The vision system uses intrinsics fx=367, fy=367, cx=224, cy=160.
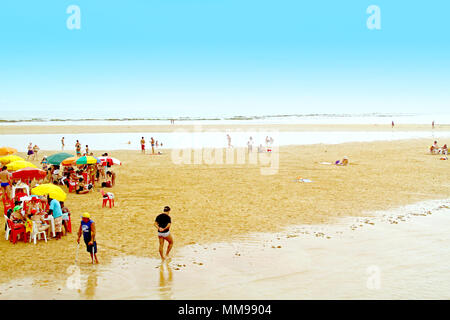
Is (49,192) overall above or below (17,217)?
above

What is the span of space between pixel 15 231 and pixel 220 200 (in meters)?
7.67

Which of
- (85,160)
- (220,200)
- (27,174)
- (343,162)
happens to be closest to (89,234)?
(220,200)

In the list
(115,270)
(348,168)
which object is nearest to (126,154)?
(348,168)

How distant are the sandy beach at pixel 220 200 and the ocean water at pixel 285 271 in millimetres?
672

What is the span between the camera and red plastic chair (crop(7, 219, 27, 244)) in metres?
10.3

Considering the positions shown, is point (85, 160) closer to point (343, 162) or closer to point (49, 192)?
point (49, 192)

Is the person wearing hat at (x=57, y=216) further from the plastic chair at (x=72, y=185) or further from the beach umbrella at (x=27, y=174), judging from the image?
the plastic chair at (x=72, y=185)

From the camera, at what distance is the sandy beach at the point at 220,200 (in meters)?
9.87

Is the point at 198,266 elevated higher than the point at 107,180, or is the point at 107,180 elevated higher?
the point at 107,180

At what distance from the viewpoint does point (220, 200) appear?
1544 centimetres

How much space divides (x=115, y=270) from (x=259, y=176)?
44.6ft

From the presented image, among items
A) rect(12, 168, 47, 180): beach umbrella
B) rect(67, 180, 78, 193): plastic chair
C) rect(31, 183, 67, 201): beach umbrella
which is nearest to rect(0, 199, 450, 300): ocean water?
rect(31, 183, 67, 201): beach umbrella
